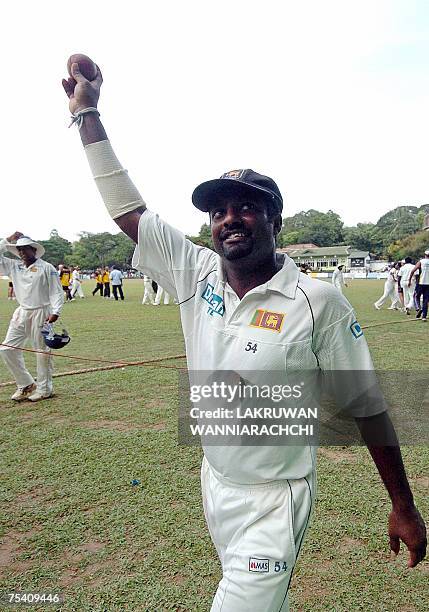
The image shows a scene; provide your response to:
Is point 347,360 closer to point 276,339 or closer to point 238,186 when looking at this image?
point 276,339

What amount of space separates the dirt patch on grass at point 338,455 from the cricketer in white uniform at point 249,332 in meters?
2.51

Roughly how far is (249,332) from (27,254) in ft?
17.9

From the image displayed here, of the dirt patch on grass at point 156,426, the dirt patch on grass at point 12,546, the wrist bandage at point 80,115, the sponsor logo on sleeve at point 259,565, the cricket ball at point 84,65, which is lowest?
the dirt patch on grass at point 12,546

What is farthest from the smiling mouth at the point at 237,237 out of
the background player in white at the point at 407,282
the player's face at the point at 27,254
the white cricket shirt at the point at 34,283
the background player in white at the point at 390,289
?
the background player in white at the point at 390,289

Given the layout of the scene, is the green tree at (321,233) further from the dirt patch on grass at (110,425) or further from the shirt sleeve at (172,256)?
the shirt sleeve at (172,256)

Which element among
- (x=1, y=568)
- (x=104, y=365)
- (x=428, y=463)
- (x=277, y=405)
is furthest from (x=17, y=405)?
(x=277, y=405)

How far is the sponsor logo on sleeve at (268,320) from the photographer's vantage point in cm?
170

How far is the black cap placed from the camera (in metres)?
1.78

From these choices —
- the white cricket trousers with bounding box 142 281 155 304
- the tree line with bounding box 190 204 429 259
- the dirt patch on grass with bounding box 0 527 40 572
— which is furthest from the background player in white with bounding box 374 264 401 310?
the tree line with bounding box 190 204 429 259

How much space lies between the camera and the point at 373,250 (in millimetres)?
84875

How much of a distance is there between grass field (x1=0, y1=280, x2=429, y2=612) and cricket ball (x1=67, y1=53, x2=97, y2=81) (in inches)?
103

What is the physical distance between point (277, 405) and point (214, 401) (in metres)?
0.25

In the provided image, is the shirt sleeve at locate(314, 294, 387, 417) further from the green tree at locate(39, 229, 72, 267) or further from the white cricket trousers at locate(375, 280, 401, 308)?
the green tree at locate(39, 229, 72, 267)

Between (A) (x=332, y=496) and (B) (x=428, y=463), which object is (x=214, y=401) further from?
(B) (x=428, y=463)
